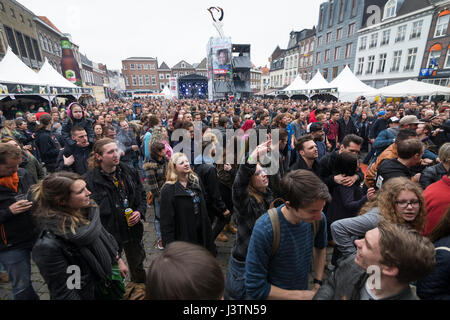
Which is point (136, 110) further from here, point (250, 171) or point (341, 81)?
point (341, 81)

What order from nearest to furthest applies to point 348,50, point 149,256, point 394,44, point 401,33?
point 149,256, point 401,33, point 394,44, point 348,50

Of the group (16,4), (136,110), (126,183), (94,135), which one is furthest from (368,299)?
(16,4)

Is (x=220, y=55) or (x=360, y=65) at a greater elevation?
(x=220, y=55)

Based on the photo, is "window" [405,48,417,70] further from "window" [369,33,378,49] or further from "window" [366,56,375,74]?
"window" [369,33,378,49]

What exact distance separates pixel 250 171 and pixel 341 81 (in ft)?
58.3

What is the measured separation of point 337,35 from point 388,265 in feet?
130

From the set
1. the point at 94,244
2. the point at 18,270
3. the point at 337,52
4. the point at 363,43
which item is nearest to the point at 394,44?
the point at 363,43

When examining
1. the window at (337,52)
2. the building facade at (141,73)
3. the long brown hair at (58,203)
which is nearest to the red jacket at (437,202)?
the long brown hair at (58,203)

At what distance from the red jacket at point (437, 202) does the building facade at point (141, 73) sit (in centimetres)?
7637

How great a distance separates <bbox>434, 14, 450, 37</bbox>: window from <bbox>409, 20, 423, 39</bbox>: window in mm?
1507

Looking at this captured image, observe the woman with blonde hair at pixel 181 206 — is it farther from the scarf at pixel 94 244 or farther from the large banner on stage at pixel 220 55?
the large banner on stage at pixel 220 55

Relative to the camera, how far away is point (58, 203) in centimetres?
164

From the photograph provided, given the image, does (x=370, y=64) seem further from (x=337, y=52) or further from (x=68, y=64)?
(x=68, y=64)

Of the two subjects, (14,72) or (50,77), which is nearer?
(14,72)
